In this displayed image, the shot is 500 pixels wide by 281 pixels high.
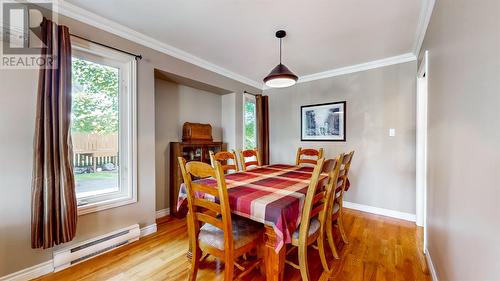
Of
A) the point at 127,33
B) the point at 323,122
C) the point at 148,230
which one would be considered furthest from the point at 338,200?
the point at 127,33

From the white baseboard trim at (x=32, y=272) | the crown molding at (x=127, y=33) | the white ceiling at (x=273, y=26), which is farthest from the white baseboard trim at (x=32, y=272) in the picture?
the white ceiling at (x=273, y=26)

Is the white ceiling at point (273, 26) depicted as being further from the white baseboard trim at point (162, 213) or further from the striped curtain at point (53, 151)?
the white baseboard trim at point (162, 213)

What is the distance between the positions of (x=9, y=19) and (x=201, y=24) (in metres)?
1.51

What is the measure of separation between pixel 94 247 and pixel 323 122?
357cm

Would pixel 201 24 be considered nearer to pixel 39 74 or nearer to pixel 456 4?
pixel 39 74

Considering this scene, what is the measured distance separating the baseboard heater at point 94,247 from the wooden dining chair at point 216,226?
112 cm

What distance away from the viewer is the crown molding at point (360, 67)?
2875mm

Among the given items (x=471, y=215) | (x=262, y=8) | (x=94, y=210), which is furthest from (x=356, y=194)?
(x=94, y=210)

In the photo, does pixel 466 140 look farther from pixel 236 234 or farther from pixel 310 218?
pixel 236 234

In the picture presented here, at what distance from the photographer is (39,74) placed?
1.66m

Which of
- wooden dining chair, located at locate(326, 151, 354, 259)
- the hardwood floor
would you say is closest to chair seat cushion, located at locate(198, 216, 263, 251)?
the hardwood floor

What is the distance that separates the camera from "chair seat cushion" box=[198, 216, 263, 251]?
1.35 meters

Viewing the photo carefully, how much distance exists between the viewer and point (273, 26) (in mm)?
2176

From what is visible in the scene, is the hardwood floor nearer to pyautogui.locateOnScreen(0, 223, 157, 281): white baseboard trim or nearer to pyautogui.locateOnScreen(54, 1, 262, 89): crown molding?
pyautogui.locateOnScreen(0, 223, 157, 281): white baseboard trim
